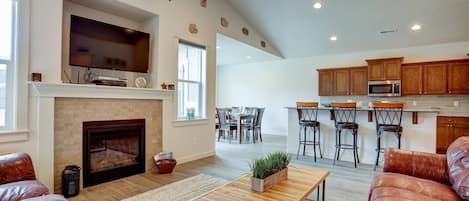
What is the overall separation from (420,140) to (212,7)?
4.71 metres

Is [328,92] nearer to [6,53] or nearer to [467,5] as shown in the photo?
[467,5]

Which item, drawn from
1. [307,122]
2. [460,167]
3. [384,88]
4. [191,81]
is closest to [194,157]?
[191,81]

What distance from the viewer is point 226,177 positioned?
12.7 feet

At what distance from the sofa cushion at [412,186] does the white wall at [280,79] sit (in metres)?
5.86

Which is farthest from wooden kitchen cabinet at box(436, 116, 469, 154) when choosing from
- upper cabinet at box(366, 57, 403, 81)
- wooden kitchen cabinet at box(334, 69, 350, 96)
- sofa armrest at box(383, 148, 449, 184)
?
sofa armrest at box(383, 148, 449, 184)

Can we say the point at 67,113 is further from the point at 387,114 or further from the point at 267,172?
the point at 387,114

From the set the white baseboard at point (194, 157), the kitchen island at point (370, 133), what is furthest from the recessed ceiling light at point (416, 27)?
the white baseboard at point (194, 157)

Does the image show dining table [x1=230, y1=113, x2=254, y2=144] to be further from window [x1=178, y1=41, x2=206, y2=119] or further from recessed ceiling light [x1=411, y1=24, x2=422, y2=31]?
recessed ceiling light [x1=411, y1=24, x2=422, y2=31]

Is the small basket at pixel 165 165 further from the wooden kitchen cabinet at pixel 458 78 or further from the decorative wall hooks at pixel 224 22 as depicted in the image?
the wooden kitchen cabinet at pixel 458 78

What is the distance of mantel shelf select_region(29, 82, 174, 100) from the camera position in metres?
2.94

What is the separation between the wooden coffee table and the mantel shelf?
7.68 feet

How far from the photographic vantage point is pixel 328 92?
777cm

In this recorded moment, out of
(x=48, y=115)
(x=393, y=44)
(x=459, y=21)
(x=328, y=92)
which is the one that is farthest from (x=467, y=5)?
(x=48, y=115)

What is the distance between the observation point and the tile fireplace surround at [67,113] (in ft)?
9.71
